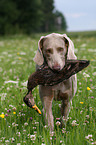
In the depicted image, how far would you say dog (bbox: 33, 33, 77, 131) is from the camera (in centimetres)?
243

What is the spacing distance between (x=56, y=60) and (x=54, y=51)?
132 millimetres

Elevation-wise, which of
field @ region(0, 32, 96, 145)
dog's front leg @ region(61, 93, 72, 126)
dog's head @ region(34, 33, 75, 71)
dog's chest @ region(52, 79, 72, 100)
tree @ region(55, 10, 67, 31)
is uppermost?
tree @ region(55, 10, 67, 31)

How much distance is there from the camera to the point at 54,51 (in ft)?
7.97

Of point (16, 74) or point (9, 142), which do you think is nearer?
point (9, 142)

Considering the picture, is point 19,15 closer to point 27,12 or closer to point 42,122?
point 27,12

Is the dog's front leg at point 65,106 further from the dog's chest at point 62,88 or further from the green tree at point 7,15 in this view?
the green tree at point 7,15

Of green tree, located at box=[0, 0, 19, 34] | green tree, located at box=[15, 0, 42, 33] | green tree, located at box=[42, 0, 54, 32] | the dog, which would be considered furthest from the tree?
the dog

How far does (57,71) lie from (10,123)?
1.15 m

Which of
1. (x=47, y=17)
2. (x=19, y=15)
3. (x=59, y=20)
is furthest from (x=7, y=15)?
(x=59, y=20)

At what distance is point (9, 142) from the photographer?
242 centimetres

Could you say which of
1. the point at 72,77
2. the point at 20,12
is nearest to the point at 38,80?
the point at 72,77

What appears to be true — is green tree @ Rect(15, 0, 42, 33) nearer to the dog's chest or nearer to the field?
the field

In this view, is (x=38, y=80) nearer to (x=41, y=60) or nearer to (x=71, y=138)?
(x=41, y=60)

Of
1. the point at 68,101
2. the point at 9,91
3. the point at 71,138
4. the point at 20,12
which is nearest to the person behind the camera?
the point at 71,138
